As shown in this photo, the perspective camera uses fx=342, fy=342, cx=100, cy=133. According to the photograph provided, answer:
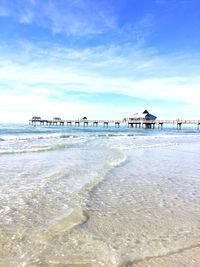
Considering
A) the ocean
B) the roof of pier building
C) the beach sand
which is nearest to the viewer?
the beach sand

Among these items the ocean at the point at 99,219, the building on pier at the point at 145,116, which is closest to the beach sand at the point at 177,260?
the ocean at the point at 99,219

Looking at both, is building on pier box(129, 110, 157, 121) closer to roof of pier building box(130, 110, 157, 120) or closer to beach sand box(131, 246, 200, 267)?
roof of pier building box(130, 110, 157, 120)

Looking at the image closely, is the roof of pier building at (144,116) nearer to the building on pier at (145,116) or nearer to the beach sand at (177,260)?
the building on pier at (145,116)

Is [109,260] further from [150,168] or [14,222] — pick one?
[150,168]

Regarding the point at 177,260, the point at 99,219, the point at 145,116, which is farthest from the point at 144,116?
the point at 177,260

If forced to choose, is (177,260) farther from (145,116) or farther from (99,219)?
(145,116)

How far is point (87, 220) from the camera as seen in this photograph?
235 inches

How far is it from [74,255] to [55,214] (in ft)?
6.27

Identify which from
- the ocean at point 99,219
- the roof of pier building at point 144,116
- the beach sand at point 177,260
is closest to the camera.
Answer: the beach sand at point 177,260

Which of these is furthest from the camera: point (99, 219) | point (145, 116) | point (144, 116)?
point (144, 116)

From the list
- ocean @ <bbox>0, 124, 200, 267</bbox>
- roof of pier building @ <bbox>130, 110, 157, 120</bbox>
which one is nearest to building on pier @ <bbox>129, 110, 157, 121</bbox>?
roof of pier building @ <bbox>130, 110, 157, 120</bbox>

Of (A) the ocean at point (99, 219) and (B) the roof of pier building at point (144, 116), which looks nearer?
(A) the ocean at point (99, 219)

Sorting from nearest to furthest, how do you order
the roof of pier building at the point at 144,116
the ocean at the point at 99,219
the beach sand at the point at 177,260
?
the beach sand at the point at 177,260, the ocean at the point at 99,219, the roof of pier building at the point at 144,116

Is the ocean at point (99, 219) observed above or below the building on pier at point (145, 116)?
below
